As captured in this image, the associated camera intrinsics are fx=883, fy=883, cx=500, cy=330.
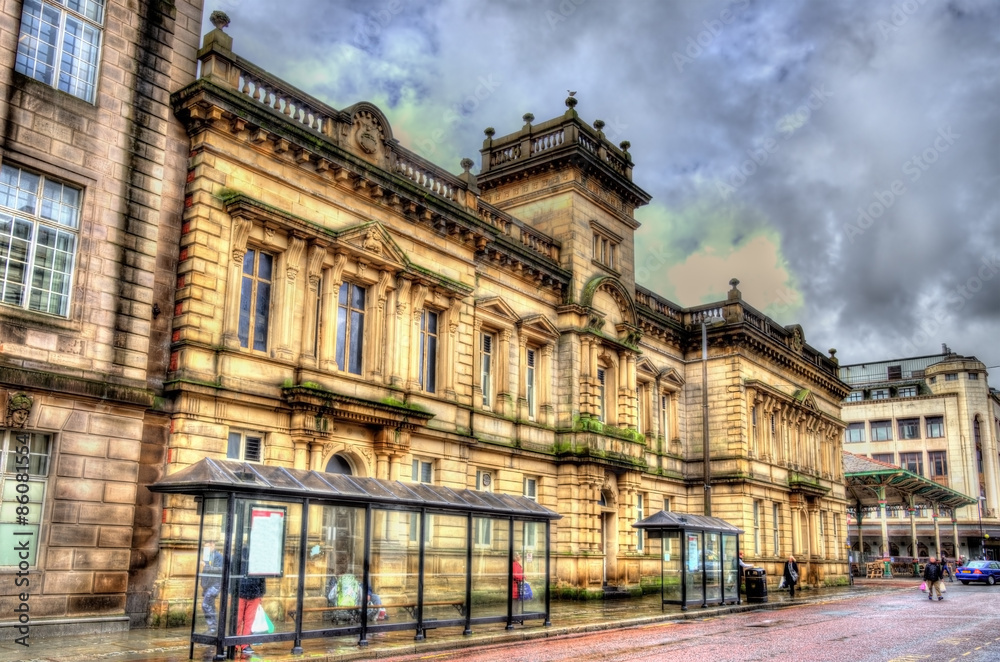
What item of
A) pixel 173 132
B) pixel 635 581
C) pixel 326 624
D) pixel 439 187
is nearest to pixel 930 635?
pixel 326 624

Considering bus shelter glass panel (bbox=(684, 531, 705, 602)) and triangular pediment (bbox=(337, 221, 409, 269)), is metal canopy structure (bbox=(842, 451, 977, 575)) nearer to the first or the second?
bus shelter glass panel (bbox=(684, 531, 705, 602))

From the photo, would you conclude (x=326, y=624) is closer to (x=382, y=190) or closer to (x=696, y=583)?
(x=382, y=190)

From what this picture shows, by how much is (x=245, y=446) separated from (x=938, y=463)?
8908cm

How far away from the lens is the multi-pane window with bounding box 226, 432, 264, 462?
63.0 feet

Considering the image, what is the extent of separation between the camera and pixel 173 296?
61.9 ft

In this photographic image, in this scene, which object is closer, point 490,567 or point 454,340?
point 490,567

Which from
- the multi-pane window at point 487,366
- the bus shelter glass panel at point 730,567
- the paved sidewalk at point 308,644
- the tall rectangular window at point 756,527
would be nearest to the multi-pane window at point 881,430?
the tall rectangular window at point 756,527

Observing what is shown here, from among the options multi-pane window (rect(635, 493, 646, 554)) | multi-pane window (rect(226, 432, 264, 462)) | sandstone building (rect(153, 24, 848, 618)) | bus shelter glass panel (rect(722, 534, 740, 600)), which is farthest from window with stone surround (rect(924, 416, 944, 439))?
multi-pane window (rect(226, 432, 264, 462))

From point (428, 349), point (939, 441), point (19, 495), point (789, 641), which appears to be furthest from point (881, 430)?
point (19, 495)

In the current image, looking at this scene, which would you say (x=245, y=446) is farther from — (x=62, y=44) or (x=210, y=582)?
(x=62, y=44)

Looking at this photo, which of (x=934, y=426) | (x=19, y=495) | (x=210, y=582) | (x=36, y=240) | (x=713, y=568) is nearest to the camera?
(x=210, y=582)

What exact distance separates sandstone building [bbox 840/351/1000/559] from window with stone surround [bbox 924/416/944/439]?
0.10 meters

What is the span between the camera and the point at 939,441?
3617 inches

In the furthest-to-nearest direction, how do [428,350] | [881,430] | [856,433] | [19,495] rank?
[856,433], [881,430], [428,350], [19,495]
